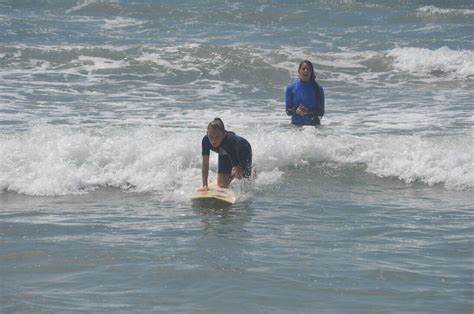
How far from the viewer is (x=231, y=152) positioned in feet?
32.3

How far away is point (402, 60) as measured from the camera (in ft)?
66.2

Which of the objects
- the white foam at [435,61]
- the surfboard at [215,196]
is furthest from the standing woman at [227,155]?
the white foam at [435,61]

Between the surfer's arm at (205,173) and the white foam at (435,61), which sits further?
the white foam at (435,61)

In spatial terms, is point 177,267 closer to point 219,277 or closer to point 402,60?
point 219,277

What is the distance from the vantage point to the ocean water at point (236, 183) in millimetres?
6746

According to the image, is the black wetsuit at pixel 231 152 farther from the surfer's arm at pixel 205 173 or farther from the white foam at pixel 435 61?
the white foam at pixel 435 61

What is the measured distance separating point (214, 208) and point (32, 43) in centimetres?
1321

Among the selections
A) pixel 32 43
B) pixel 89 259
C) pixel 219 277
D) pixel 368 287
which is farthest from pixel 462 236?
pixel 32 43

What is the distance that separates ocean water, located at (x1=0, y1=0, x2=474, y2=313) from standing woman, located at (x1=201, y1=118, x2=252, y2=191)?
29cm

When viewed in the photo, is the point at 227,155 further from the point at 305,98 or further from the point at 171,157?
the point at 305,98

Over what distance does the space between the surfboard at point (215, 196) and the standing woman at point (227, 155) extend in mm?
102

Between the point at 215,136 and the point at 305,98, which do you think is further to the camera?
the point at 305,98

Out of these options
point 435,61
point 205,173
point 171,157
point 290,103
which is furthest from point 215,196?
point 435,61

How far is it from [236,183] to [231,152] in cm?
39
